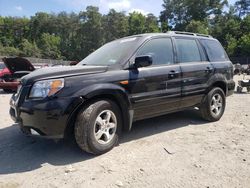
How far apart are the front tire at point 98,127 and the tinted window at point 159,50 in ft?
3.88

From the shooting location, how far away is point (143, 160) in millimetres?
4207

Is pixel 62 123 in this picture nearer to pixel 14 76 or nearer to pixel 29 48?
pixel 14 76

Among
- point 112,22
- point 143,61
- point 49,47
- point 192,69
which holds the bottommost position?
point 192,69

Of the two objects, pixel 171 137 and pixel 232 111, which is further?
pixel 232 111

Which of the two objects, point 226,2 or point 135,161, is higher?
point 226,2

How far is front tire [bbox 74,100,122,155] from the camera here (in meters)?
4.18

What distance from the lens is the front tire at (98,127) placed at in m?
4.18

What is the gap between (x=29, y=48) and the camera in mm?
75375

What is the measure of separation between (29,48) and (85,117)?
7613cm

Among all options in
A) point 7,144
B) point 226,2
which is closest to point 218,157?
point 7,144

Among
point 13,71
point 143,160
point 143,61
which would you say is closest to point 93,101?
point 143,61

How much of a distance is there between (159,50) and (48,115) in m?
2.43

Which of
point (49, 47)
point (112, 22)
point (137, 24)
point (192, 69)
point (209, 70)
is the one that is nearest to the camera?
point (192, 69)

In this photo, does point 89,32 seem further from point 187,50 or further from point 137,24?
point 187,50
